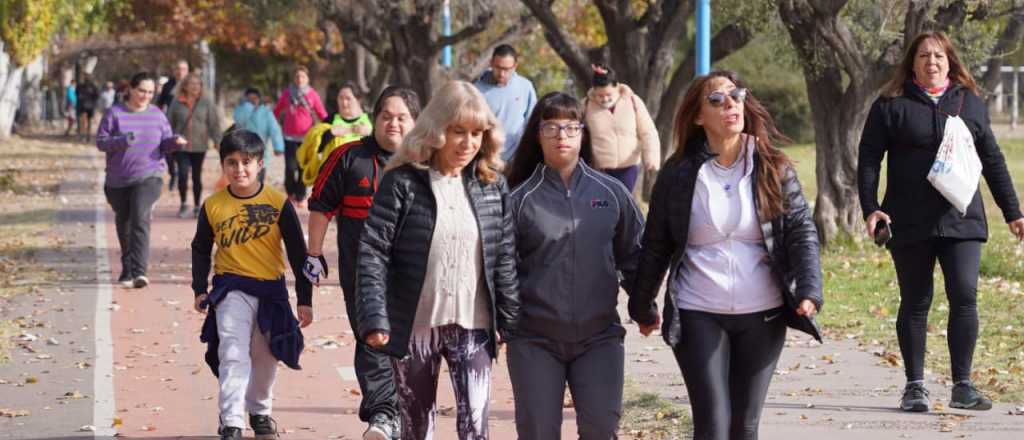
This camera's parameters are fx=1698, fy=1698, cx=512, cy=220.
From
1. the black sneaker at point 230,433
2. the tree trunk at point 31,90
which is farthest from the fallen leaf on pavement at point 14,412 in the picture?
the tree trunk at point 31,90

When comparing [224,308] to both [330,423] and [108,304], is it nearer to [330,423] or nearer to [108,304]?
[330,423]

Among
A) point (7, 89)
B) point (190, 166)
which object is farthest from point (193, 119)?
point (7, 89)

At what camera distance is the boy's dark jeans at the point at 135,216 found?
13359mm

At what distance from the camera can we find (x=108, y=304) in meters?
12.6

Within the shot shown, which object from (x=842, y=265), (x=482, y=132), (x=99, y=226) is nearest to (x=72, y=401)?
(x=482, y=132)

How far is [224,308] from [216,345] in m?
0.19

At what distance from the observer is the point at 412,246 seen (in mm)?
5793

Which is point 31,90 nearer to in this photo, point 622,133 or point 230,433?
point 622,133

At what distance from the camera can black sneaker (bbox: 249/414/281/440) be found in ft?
24.8

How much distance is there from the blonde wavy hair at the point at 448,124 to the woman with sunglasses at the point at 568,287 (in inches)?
7.0

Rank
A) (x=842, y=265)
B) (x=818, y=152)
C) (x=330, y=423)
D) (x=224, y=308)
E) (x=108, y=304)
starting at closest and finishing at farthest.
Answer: (x=224, y=308) → (x=330, y=423) → (x=108, y=304) → (x=842, y=265) → (x=818, y=152)

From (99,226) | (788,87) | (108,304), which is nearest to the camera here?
(108,304)

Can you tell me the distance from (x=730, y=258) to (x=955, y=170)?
229 cm

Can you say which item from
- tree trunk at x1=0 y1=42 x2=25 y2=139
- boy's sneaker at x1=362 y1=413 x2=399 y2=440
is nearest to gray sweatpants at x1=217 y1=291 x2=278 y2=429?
boy's sneaker at x1=362 y1=413 x2=399 y2=440
